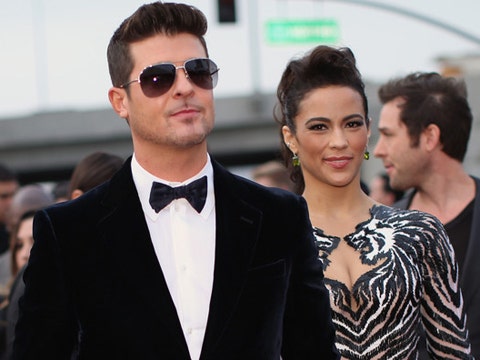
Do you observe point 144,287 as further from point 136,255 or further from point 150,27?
point 150,27

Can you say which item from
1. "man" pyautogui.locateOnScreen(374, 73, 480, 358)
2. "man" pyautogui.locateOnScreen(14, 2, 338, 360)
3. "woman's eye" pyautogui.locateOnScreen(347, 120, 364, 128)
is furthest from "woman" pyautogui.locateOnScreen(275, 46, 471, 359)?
"man" pyautogui.locateOnScreen(374, 73, 480, 358)

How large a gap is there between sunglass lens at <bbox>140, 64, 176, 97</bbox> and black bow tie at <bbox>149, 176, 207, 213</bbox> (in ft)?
1.04

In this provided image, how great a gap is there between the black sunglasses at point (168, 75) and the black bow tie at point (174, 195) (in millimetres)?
318

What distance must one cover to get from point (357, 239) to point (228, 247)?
4.49 feet

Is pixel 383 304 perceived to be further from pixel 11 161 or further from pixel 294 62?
pixel 11 161

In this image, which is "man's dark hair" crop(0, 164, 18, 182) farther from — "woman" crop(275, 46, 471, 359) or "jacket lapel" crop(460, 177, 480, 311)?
"woman" crop(275, 46, 471, 359)

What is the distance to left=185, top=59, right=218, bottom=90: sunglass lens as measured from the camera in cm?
392

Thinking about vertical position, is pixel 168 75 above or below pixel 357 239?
above

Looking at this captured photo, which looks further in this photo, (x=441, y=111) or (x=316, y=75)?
(x=441, y=111)

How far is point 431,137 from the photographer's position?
7.36 meters

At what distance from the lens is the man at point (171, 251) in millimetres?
3785

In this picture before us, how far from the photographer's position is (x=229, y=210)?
4.01 metres

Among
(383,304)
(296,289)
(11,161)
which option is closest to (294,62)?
(383,304)

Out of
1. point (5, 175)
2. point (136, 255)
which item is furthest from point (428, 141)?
point (5, 175)
